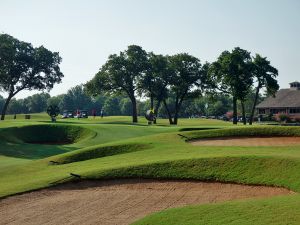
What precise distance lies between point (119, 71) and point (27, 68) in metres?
21.0

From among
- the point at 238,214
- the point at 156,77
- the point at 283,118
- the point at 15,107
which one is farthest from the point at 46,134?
the point at 15,107

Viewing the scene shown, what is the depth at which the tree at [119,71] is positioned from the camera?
80.9 m

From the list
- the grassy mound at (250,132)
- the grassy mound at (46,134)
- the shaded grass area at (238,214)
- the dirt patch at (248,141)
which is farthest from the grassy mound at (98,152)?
the shaded grass area at (238,214)

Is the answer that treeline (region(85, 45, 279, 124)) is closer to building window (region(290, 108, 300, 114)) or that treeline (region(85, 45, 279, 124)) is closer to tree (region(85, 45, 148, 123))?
tree (region(85, 45, 148, 123))

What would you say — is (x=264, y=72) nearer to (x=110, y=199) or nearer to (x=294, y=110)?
(x=294, y=110)

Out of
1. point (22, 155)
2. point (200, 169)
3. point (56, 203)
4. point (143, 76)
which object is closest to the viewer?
point (56, 203)

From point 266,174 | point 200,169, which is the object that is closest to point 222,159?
point 200,169

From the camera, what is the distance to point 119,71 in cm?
8112

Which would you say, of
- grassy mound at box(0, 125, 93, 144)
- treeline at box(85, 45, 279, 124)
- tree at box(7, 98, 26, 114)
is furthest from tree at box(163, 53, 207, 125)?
tree at box(7, 98, 26, 114)

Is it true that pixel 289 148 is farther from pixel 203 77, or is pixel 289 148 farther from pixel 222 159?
pixel 203 77

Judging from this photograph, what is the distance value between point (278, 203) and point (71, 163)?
56.8 ft

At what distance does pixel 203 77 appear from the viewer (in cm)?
8756

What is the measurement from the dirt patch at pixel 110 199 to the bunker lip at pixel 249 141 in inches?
480

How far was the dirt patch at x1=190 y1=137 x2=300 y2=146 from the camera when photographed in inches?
1167
